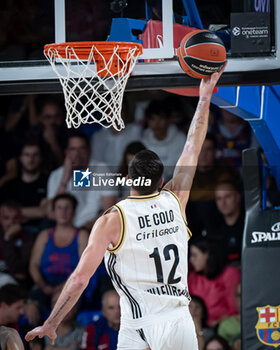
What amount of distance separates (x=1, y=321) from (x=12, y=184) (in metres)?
1.24

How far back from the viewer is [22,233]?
5.47 metres

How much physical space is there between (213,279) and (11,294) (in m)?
1.80

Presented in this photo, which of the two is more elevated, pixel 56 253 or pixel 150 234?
pixel 150 234

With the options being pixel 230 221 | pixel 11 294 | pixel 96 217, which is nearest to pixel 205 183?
pixel 230 221

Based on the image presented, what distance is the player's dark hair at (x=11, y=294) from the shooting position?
17.0ft

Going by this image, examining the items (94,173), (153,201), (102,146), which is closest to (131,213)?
(153,201)

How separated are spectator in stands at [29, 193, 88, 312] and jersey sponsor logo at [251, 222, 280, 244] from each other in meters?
1.55

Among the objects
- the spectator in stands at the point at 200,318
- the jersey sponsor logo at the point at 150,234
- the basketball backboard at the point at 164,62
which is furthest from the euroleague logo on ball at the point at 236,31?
the spectator in stands at the point at 200,318

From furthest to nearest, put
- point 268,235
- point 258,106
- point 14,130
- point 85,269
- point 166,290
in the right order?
point 14,130
point 268,235
point 258,106
point 166,290
point 85,269

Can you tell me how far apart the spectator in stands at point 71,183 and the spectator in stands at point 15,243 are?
0.41 metres

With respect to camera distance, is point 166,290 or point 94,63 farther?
point 94,63

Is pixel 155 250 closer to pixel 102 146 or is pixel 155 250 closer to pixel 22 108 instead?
pixel 102 146

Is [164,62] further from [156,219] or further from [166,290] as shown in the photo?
[166,290]

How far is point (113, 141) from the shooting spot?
5.41 metres
